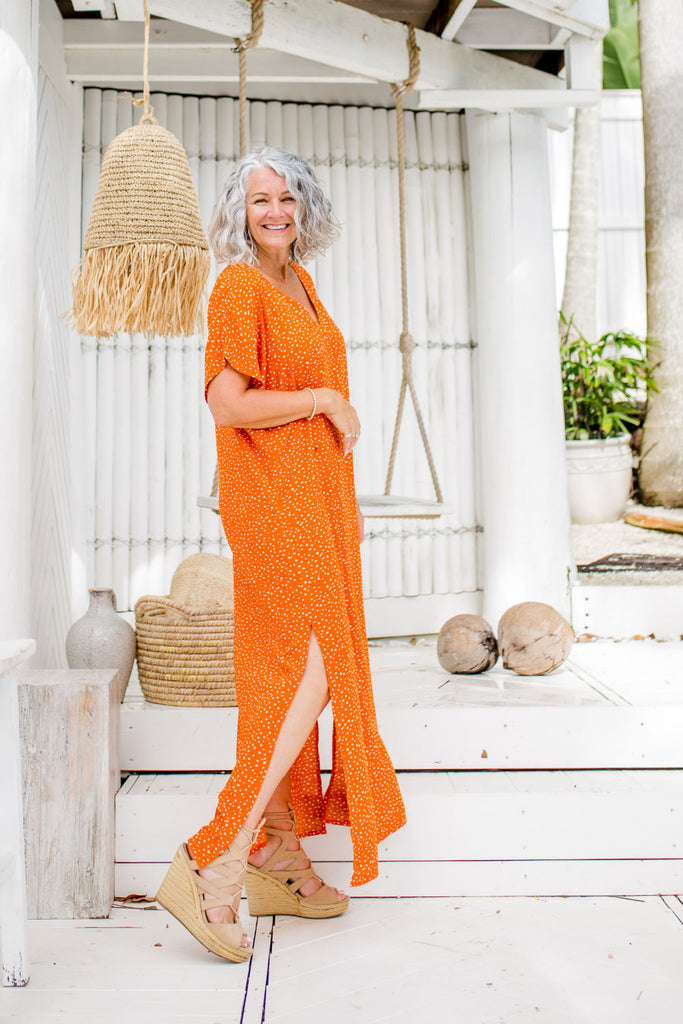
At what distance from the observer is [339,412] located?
2.05 m

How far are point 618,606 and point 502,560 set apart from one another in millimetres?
540

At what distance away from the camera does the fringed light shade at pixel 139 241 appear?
2514 mm

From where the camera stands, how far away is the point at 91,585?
393cm

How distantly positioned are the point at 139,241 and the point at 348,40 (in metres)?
1.36

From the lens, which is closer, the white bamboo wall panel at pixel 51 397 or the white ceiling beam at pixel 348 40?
the white ceiling beam at pixel 348 40

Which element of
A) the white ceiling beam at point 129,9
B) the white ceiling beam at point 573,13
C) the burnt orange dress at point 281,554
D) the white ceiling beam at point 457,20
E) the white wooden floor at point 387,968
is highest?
the white ceiling beam at point 457,20

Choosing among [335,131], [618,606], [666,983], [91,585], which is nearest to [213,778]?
[666,983]

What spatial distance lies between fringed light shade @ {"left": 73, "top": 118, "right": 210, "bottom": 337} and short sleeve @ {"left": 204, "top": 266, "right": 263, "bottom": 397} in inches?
22.4

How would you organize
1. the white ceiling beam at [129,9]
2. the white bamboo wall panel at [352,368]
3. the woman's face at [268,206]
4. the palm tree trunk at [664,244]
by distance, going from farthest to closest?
the palm tree trunk at [664,244] < the white bamboo wall panel at [352,368] < the white ceiling beam at [129,9] < the woman's face at [268,206]

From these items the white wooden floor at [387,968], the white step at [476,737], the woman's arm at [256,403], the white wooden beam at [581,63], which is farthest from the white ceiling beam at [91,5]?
the white wooden floor at [387,968]

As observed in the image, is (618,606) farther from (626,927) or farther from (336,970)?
(336,970)

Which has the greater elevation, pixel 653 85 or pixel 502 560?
pixel 653 85

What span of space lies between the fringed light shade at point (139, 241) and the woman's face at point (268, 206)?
512mm

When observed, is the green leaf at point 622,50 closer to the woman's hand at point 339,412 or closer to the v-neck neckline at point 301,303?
the v-neck neckline at point 301,303
